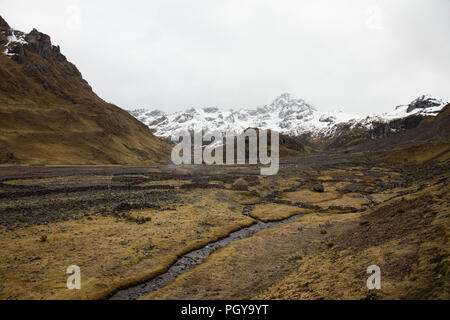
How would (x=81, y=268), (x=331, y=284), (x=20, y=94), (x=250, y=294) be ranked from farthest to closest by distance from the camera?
(x=20, y=94) < (x=81, y=268) < (x=250, y=294) < (x=331, y=284)

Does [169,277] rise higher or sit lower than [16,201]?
lower

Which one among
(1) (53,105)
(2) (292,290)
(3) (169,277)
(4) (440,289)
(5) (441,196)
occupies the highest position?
(1) (53,105)

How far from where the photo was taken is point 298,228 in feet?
110

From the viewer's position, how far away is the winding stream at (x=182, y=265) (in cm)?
1827

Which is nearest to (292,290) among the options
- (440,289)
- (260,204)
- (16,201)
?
(440,289)

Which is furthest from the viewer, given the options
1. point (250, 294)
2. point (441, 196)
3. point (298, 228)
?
point (298, 228)

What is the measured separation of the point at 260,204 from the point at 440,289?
39825mm

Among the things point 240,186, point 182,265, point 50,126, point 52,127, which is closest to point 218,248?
point 182,265

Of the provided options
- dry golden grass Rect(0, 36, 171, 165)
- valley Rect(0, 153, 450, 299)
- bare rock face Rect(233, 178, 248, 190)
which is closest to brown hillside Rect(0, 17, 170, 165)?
dry golden grass Rect(0, 36, 171, 165)

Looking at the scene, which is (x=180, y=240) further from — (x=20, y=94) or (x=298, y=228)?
(x=20, y=94)

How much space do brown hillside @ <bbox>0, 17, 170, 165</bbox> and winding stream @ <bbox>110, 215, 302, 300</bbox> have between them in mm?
109255

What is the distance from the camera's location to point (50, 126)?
146 m

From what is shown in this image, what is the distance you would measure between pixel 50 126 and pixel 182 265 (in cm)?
15767

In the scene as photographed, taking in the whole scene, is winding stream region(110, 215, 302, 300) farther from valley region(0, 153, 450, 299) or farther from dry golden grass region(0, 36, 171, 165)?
dry golden grass region(0, 36, 171, 165)
